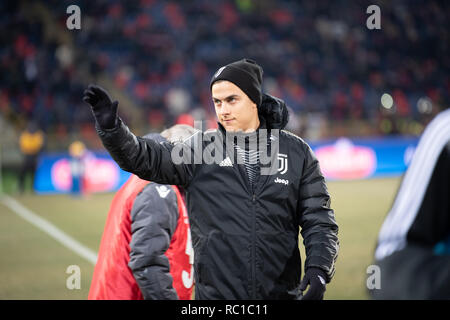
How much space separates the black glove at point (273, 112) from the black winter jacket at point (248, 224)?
0.63 ft

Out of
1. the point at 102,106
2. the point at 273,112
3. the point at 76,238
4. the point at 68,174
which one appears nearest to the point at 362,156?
the point at 68,174

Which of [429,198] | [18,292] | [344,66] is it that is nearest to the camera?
[429,198]

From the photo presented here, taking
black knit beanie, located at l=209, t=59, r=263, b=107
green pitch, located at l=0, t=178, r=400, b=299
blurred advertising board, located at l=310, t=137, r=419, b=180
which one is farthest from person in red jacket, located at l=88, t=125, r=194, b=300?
blurred advertising board, located at l=310, t=137, r=419, b=180

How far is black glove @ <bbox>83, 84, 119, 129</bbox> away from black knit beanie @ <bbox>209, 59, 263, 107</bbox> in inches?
22.8

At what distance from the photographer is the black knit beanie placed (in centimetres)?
254

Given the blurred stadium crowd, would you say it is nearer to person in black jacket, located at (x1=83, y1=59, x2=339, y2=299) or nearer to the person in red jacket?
the person in red jacket

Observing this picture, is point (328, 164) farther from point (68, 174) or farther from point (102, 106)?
point (102, 106)

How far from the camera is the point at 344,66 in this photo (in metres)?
25.2

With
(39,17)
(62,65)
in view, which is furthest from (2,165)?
(39,17)

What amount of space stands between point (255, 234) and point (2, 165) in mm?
15296

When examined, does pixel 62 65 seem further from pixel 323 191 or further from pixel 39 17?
pixel 323 191

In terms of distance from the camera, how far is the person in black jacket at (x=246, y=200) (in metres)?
2.42

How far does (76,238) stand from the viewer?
877 cm

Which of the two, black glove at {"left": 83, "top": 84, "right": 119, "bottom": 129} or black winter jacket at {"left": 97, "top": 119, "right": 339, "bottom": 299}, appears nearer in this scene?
black glove at {"left": 83, "top": 84, "right": 119, "bottom": 129}
